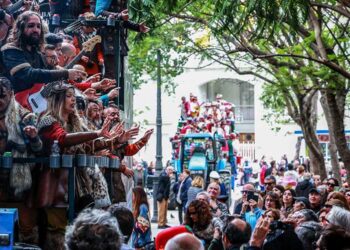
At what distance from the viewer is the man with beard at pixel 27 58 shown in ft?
24.6

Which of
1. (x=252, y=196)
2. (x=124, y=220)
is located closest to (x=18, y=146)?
(x=124, y=220)

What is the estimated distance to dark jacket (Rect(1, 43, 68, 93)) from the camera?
24.6 feet

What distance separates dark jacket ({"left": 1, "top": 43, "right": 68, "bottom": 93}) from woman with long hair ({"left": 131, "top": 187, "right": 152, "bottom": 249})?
4.23 meters

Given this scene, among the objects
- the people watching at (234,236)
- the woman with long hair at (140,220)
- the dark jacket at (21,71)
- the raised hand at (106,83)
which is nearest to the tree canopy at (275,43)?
the woman with long hair at (140,220)

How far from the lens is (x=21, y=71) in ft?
24.6

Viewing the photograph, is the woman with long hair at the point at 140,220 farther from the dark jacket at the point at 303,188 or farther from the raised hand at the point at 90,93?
the dark jacket at the point at 303,188

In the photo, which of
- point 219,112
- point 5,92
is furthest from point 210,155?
point 5,92

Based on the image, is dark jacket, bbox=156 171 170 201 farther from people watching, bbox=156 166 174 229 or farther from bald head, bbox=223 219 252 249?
bald head, bbox=223 219 252 249

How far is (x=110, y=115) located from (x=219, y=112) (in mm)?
28735

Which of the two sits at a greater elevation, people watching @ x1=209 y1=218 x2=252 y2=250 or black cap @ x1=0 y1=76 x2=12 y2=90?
black cap @ x1=0 y1=76 x2=12 y2=90

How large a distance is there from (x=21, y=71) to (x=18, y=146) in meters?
0.67

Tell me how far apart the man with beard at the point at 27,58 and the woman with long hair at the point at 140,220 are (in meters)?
4.19

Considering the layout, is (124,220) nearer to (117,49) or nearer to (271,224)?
A: (271,224)

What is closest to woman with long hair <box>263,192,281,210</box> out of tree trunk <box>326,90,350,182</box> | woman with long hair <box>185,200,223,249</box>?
woman with long hair <box>185,200,223,249</box>
